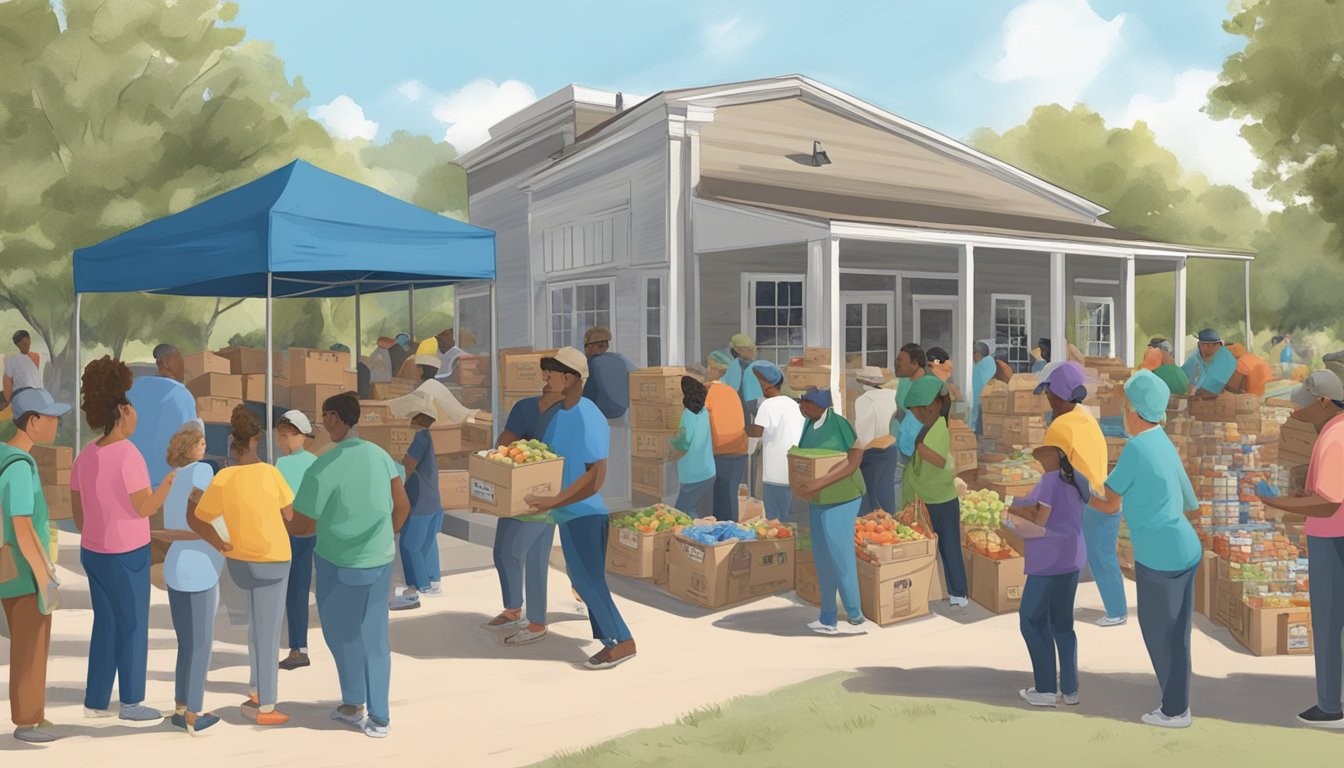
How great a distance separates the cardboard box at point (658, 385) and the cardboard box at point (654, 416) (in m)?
→ 0.06

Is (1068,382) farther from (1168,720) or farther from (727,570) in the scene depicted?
(727,570)

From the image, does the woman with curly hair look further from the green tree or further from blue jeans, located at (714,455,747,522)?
the green tree

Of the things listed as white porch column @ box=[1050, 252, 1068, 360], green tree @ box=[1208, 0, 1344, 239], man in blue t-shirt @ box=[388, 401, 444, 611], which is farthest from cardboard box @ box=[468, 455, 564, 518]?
green tree @ box=[1208, 0, 1344, 239]

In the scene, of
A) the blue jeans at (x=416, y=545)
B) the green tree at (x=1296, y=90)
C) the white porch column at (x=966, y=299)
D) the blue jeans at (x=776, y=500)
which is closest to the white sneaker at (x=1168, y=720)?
the blue jeans at (x=776, y=500)

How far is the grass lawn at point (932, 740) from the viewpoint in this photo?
5.39 metres

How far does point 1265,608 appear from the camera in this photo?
7.51 metres

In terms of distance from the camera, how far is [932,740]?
5.68m

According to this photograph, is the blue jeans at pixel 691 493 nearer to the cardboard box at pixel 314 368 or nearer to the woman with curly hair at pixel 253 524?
the woman with curly hair at pixel 253 524

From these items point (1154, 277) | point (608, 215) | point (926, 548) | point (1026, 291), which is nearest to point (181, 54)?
point (608, 215)

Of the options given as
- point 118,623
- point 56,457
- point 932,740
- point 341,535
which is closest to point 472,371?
point 56,457

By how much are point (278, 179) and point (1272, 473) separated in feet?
31.5

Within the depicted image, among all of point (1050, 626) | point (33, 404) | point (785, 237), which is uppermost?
point (785, 237)

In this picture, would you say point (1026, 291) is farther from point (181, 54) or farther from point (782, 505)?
→ point (181, 54)

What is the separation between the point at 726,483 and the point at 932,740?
4742 mm
